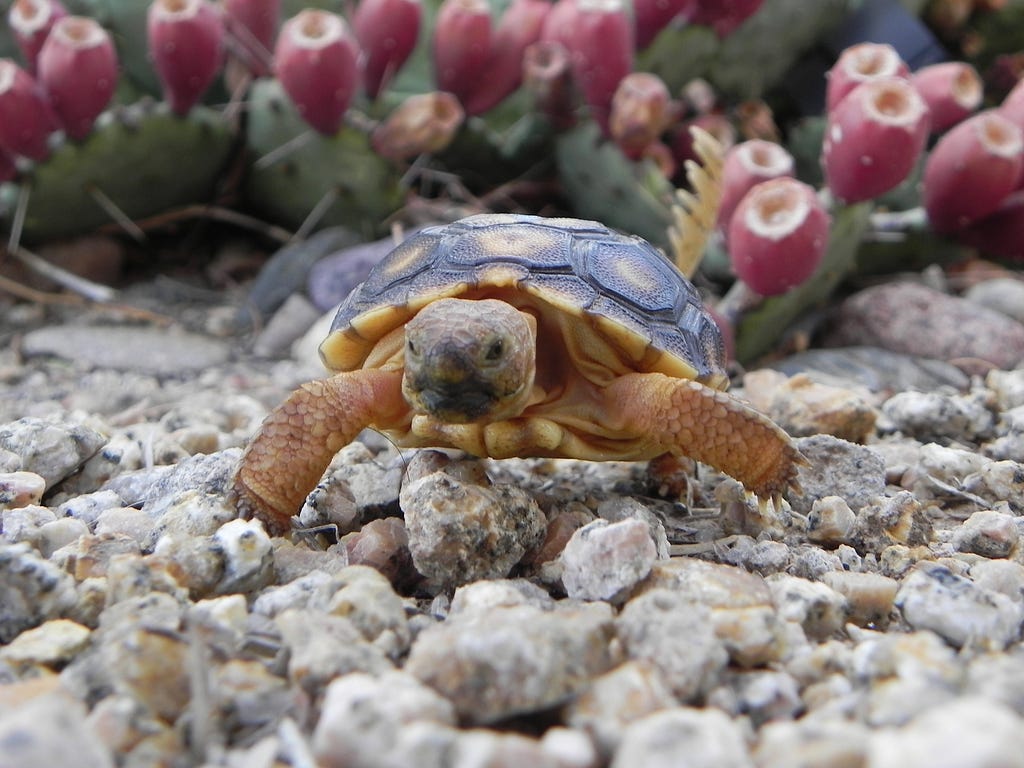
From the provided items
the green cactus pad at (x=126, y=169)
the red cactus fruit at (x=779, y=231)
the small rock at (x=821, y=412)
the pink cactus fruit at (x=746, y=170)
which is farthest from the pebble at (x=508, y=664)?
the green cactus pad at (x=126, y=169)

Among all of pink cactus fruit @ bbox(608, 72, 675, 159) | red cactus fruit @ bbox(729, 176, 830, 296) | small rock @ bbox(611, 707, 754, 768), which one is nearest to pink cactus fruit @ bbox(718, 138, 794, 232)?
red cactus fruit @ bbox(729, 176, 830, 296)

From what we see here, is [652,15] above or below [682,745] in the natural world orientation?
above

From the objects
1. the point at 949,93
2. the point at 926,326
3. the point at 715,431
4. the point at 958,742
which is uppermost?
the point at 949,93

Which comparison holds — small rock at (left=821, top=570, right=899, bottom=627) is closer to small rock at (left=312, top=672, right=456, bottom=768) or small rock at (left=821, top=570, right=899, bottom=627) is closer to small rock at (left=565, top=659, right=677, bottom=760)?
small rock at (left=565, top=659, right=677, bottom=760)

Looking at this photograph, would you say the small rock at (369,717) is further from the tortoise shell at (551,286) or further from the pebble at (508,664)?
the tortoise shell at (551,286)

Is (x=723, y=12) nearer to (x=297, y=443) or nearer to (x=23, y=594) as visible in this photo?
(x=297, y=443)

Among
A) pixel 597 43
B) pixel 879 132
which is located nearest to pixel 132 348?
pixel 597 43
